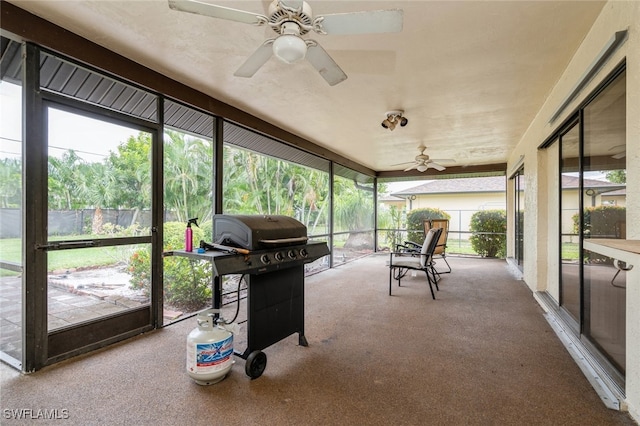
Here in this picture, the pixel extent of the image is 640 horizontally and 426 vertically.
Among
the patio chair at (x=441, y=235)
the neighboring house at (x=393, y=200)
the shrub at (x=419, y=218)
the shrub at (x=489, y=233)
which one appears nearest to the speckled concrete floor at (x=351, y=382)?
the patio chair at (x=441, y=235)

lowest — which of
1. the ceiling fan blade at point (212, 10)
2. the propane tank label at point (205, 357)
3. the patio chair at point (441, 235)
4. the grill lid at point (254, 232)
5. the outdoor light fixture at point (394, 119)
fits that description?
the propane tank label at point (205, 357)

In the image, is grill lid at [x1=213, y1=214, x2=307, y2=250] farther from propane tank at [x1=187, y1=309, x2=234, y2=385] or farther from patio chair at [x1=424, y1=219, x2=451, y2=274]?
patio chair at [x1=424, y1=219, x2=451, y2=274]

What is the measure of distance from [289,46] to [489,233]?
8064 mm

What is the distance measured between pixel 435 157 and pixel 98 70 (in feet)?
20.6

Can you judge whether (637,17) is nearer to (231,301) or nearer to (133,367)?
(133,367)

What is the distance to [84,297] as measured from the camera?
2.55 m

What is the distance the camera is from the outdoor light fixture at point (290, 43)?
1.63m

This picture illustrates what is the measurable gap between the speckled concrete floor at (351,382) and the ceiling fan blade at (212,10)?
86.0 inches

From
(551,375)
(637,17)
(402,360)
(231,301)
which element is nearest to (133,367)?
(231,301)

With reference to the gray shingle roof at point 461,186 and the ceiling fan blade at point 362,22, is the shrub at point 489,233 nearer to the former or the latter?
the gray shingle roof at point 461,186

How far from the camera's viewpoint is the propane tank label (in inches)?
77.2

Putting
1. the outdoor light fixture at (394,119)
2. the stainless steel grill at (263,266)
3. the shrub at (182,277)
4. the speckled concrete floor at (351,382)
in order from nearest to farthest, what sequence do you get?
the speckled concrete floor at (351,382)
the stainless steel grill at (263,266)
the shrub at (182,277)
the outdoor light fixture at (394,119)

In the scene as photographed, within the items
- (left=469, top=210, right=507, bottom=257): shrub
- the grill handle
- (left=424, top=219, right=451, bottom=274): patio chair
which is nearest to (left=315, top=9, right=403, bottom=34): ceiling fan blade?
the grill handle

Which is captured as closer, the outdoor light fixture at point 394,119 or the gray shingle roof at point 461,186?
the outdoor light fixture at point 394,119
